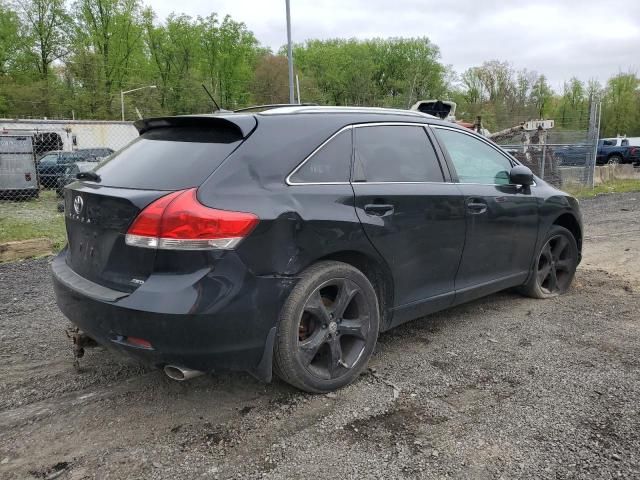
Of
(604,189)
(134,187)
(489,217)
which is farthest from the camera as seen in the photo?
(604,189)

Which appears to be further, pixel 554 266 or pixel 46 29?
pixel 46 29

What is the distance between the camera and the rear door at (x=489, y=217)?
3.95 m

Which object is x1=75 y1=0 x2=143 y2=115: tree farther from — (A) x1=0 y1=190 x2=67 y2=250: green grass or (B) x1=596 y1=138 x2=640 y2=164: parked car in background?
(B) x1=596 y1=138 x2=640 y2=164: parked car in background

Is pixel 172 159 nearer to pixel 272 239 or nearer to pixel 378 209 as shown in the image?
pixel 272 239

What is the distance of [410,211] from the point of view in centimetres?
343

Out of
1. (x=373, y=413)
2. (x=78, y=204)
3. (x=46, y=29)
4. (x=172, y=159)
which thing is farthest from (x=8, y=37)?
(x=373, y=413)

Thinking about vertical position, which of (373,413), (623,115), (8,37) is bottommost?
(373,413)

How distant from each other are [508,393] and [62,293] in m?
2.63

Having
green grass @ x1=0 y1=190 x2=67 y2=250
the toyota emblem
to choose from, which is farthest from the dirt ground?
green grass @ x1=0 y1=190 x2=67 y2=250

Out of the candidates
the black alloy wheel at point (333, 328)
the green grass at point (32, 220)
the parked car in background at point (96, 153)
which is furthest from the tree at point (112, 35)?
the black alloy wheel at point (333, 328)

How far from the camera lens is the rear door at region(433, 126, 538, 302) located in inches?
155

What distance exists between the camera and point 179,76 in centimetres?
5200

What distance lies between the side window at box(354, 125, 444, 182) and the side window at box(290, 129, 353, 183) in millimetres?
86

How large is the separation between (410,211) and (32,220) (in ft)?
33.6
